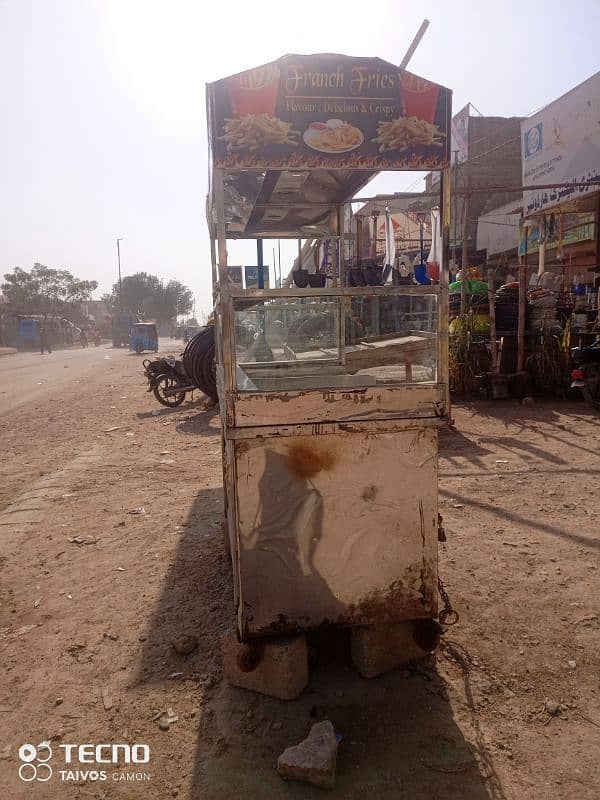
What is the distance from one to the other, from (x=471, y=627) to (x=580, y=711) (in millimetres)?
659

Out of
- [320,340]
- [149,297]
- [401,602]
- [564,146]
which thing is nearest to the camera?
[401,602]

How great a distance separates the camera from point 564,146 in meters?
11.9

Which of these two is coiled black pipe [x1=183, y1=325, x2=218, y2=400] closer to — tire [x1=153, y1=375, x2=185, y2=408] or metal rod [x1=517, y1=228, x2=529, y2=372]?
tire [x1=153, y1=375, x2=185, y2=408]

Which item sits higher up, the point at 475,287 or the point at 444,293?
the point at 475,287

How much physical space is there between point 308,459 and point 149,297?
223 feet

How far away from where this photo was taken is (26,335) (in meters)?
38.7

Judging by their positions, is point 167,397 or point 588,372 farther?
point 167,397

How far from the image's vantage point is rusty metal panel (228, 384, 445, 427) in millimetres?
2246

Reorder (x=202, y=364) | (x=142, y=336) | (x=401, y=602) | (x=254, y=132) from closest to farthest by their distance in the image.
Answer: (x=254, y=132) < (x=401, y=602) < (x=202, y=364) < (x=142, y=336)

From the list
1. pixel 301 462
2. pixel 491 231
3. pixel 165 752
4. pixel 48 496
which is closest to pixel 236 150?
pixel 301 462

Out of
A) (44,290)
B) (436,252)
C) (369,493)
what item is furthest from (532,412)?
(44,290)

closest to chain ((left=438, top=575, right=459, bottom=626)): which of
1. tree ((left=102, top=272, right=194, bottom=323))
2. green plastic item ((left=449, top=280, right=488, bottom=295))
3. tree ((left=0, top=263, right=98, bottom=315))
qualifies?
green plastic item ((left=449, top=280, right=488, bottom=295))

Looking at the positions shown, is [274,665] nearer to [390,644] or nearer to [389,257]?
[390,644]

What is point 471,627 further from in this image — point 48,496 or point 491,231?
point 491,231
